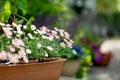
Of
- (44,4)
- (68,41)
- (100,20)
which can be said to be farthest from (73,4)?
(68,41)

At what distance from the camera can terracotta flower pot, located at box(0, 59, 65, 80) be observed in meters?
2.29

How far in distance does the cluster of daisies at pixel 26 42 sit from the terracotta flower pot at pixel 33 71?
0.05 meters

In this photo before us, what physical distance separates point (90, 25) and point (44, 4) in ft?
44.6

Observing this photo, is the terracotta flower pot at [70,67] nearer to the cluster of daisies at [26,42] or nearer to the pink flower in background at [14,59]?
the cluster of daisies at [26,42]

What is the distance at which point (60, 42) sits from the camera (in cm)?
281

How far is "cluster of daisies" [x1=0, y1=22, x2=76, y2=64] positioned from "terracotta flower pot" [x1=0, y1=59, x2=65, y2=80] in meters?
0.05

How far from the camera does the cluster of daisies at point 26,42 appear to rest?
230cm

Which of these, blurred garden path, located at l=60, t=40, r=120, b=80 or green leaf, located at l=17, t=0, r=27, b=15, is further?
blurred garden path, located at l=60, t=40, r=120, b=80

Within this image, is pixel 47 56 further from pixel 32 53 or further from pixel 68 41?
pixel 68 41

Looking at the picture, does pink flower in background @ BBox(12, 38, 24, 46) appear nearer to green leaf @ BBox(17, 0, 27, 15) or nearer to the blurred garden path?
green leaf @ BBox(17, 0, 27, 15)

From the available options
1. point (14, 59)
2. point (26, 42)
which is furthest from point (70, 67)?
point (14, 59)

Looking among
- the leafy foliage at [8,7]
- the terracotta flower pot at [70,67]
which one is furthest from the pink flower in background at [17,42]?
the terracotta flower pot at [70,67]

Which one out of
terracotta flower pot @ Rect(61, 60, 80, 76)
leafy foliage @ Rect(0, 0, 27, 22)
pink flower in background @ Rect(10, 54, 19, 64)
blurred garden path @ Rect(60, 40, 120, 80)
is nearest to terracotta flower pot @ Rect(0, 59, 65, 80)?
pink flower in background @ Rect(10, 54, 19, 64)

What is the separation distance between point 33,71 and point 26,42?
218 millimetres
